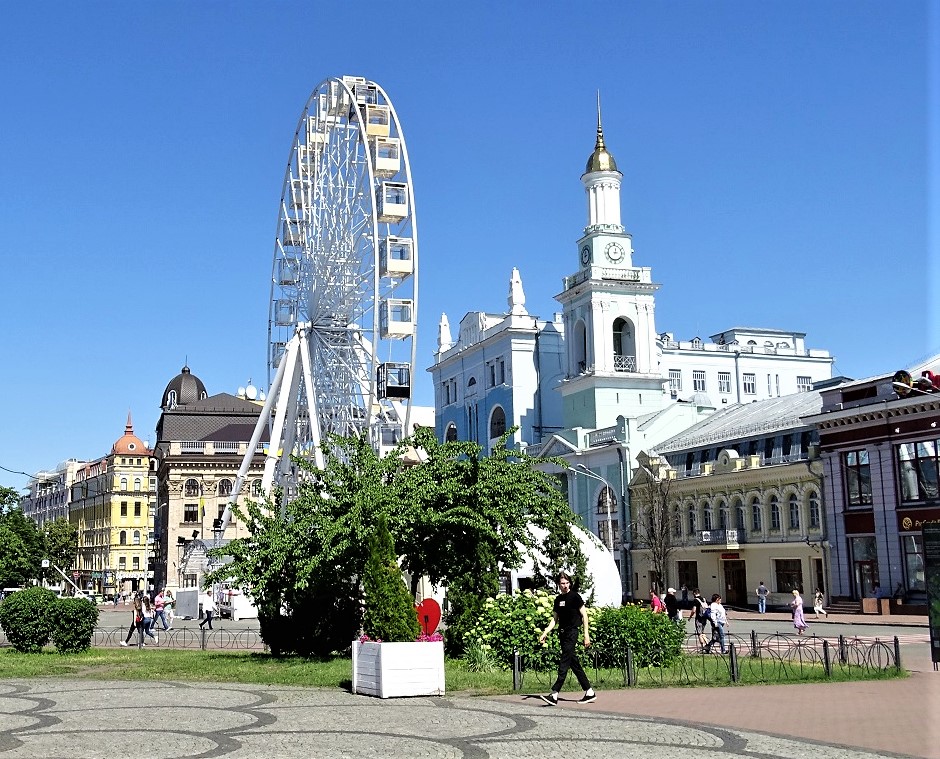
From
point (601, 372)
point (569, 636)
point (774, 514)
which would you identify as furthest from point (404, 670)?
point (601, 372)

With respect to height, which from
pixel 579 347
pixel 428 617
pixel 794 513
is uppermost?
pixel 579 347

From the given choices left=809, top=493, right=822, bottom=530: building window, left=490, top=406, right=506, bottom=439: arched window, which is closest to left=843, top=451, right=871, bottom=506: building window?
left=809, top=493, right=822, bottom=530: building window

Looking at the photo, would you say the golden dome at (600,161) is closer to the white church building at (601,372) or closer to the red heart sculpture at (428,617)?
the white church building at (601,372)

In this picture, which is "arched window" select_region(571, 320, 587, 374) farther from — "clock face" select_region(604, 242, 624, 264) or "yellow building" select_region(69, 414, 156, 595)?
"yellow building" select_region(69, 414, 156, 595)

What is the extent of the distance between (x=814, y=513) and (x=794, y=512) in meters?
1.68

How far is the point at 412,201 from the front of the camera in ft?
154

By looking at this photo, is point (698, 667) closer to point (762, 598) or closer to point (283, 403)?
point (283, 403)

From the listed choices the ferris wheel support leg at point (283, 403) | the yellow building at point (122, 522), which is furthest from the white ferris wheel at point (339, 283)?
the yellow building at point (122, 522)

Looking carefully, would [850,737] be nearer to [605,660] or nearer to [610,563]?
[605,660]

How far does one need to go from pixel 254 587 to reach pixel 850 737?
1644 centimetres

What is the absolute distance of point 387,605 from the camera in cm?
2205

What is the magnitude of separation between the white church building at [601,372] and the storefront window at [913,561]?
21.0m

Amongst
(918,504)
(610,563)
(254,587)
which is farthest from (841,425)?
(254,587)

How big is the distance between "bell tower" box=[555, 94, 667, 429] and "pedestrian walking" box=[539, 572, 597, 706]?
2638 inches
